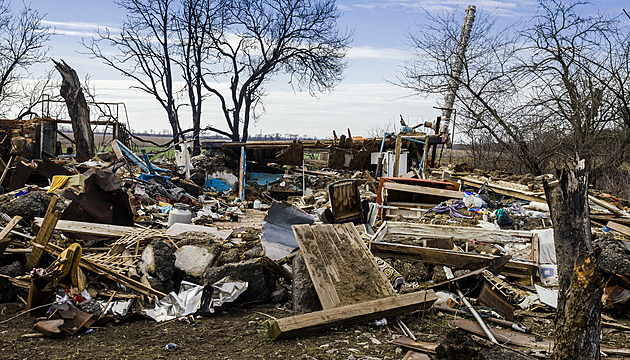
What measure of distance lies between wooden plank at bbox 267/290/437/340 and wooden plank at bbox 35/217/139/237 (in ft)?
11.6

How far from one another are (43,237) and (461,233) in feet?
20.0

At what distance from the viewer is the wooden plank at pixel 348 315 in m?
4.49

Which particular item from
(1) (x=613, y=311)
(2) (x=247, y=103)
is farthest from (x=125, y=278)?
(2) (x=247, y=103)

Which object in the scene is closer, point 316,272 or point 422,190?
point 316,272

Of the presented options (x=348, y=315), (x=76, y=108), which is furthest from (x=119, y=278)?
(x=76, y=108)

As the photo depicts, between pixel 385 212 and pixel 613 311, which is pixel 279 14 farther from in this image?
pixel 613 311

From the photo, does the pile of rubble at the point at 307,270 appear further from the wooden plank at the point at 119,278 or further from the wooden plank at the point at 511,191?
the wooden plank at the point at 511,191

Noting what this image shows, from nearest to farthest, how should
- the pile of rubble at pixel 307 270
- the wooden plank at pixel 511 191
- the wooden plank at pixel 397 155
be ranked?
1. the pile of rubble at pixel 307 270
2. the wooden plank at pixel 511 191
3. the wooden plank at pixel 397 155

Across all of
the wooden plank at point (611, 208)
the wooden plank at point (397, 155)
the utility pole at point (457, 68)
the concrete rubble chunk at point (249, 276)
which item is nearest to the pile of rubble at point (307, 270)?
the concrete rubble chunk at point (249, 276)

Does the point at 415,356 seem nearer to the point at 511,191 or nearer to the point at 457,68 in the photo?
the point at 511,191

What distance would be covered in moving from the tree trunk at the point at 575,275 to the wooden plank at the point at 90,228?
5.74 m

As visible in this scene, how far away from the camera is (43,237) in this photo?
597 cm

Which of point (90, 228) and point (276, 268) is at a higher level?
point (90, 228)

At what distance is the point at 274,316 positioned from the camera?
212 inches
